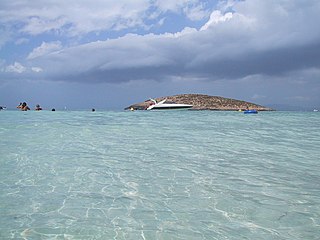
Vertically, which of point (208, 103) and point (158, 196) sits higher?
point (208, 103)

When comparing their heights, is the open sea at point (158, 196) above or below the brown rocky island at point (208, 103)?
below

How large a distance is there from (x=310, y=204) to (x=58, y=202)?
6.97 meters

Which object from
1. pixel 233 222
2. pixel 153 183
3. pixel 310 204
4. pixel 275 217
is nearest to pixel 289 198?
pixel 310 204

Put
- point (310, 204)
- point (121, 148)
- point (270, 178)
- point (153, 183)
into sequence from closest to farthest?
1. point (310, 204)
2. point (153, 183)
3. point (270, 178)
4. point (121, 148)

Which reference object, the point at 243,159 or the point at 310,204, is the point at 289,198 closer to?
the point at 310,204

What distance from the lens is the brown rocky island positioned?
14512 cm

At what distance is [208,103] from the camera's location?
490ft

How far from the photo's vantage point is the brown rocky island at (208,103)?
145125 mm

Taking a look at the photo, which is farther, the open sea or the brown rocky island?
the brown rocky island

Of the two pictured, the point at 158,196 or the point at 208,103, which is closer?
the point at 158,196

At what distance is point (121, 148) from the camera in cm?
1844

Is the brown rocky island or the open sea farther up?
the brown rocky island

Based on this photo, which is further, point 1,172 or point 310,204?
point 1,172

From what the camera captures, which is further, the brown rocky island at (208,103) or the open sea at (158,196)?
the brown rocky island at (208,103)
